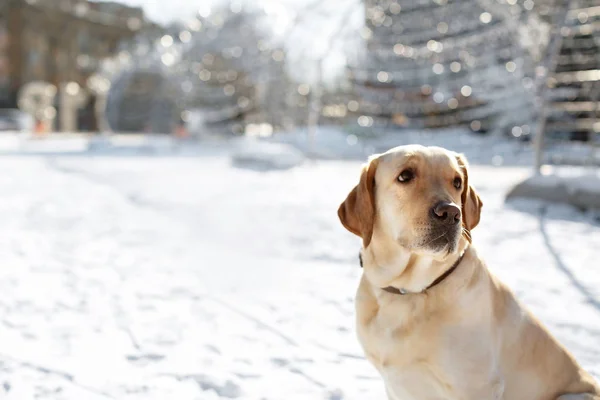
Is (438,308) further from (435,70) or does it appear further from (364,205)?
(435,70)

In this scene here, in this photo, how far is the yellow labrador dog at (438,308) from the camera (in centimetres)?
203

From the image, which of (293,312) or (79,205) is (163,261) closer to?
(293,312)

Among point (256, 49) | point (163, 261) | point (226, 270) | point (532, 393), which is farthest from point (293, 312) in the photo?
point (256, 49)

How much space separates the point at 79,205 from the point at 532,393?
9.06 meters

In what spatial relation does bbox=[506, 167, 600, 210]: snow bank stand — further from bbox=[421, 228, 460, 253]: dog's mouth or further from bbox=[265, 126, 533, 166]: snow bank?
bbox=[265, 126, 533, 166]: snow bank

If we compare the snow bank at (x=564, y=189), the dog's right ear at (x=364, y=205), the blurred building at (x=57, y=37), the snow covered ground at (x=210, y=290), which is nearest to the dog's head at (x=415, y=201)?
the dog's right ear at (x=364, y=205)

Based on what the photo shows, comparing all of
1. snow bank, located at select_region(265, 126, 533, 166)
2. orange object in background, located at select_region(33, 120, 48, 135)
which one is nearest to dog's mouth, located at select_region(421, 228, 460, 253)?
snow bank, located at select_region(265, 126, 533, 166)

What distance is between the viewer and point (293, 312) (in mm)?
4445

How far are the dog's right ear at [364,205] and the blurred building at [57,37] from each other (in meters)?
56.8

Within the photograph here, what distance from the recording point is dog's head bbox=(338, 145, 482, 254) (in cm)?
207

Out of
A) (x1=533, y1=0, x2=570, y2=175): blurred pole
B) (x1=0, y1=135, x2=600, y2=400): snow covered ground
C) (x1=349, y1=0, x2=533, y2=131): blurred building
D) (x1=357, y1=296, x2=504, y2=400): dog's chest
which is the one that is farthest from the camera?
(x1=349, y1=0, x2=533, y2=131): blurred building

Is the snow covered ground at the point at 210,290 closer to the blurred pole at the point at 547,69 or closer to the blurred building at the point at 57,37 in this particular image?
the blurred pole at the point at 547,69

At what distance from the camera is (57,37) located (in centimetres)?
5659

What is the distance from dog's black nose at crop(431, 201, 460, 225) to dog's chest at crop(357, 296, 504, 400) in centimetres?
35
